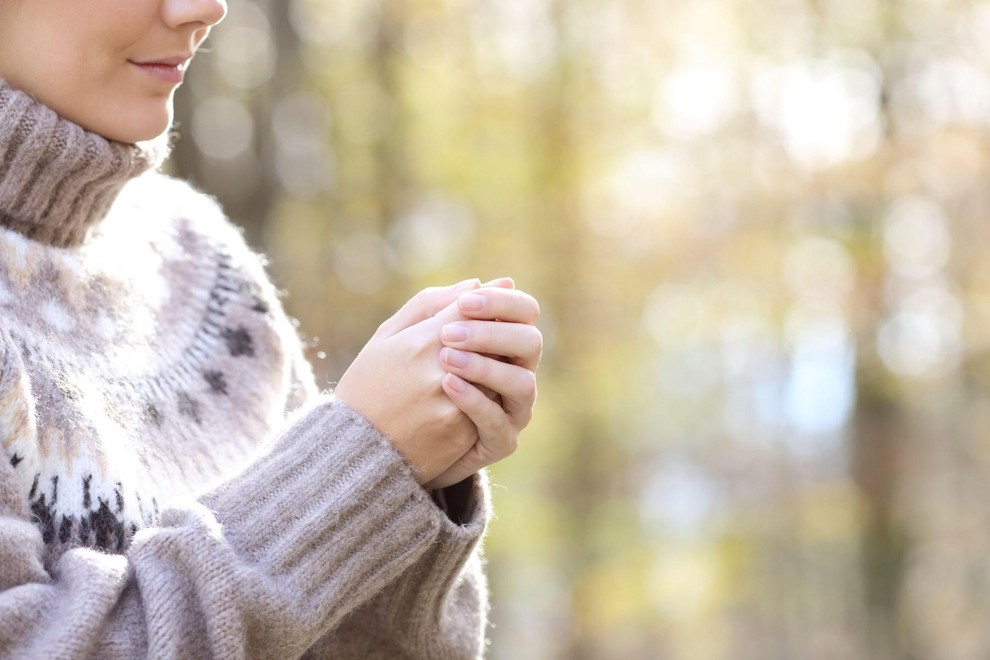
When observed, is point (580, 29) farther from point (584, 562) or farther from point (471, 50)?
point (584, 562)

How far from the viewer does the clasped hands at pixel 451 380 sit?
113cm

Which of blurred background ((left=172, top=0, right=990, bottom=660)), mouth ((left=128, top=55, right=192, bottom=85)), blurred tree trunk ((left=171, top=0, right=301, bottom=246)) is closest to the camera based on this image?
mouth ((left=128, top=55, right=192, bottom=85))

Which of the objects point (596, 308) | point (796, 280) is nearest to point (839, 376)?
point (796, 280)

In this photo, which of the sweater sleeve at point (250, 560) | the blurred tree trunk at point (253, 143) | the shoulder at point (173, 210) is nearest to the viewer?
the sweater sleeve at point (250, 560)

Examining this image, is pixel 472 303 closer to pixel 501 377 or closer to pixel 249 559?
pixel 501 377

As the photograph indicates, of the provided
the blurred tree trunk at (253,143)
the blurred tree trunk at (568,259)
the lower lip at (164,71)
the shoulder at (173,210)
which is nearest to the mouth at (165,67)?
the lower lip at (164,71)

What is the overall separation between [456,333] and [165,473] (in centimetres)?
40

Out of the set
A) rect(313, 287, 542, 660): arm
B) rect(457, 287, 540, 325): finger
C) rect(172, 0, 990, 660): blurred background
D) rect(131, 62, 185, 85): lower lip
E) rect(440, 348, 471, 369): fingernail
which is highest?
rect(131, 62, 185, 85): lower lip

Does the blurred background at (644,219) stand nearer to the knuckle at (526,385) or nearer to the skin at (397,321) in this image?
the skin at (397,321)

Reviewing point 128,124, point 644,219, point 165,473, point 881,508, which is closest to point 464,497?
point 165,473

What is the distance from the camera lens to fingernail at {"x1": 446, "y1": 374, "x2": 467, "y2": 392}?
3.69ft

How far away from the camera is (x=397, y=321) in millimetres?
1196

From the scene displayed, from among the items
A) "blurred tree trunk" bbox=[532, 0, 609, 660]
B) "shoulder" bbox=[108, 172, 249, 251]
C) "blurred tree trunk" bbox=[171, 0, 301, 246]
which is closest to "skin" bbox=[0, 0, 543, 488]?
"shoulder" bbox=[108, 172, 249, 251]

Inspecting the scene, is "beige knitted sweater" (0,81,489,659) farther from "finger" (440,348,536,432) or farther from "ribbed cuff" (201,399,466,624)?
"finger" (440,348,536,432)
